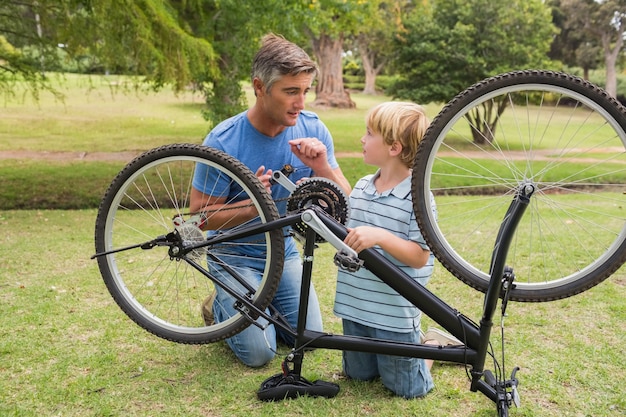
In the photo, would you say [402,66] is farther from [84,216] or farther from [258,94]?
[258,94]

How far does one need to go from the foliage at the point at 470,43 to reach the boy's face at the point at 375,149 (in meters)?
14.3

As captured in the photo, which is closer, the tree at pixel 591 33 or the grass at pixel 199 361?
the grass at pixel 199 361

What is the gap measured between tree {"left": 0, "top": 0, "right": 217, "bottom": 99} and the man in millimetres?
4035

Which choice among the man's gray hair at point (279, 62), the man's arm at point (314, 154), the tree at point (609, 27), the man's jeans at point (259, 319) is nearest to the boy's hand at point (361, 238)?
the man's arm at point (314, 154)

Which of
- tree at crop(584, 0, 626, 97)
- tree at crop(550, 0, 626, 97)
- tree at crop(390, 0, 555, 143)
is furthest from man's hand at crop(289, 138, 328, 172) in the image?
tree at crop(584, 0, 626, 97)

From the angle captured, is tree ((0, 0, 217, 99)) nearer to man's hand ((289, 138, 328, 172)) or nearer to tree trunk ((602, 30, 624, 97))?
man's hand ((289, 138, 328, 172))

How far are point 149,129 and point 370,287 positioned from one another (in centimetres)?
1746

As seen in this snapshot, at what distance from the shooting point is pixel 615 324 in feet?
12.6

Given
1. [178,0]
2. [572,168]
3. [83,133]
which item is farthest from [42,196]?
[572,168]

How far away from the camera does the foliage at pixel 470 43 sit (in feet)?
53.6

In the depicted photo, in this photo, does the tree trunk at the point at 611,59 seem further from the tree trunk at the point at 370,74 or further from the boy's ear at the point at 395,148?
the boy's ear at the point at 395,148

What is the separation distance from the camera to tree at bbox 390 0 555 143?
16.3 m

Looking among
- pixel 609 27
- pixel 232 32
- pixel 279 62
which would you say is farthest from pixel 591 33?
pixel 279 62

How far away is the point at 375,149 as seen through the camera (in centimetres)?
274
